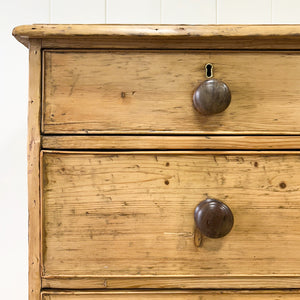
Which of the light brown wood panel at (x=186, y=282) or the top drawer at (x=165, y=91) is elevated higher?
the top drawer at (x=165, y=91)

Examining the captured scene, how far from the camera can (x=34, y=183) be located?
0.53 m

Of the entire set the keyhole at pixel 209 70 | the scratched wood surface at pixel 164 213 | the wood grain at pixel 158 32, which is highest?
the wood grain at pixel 158 32

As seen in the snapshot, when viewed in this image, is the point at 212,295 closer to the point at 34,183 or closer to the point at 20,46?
the point at 34,183

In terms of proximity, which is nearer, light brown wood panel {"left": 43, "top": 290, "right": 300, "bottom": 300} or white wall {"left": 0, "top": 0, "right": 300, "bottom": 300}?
light brown wood panel {"left": 43, "top": 290, "right": 300, "bottom": 300}

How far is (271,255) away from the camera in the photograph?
536 mm

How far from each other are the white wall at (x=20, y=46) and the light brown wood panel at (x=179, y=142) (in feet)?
1.72

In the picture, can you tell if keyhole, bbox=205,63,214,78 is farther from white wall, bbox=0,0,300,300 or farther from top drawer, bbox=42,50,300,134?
white wall, bbox=0,0,300,300

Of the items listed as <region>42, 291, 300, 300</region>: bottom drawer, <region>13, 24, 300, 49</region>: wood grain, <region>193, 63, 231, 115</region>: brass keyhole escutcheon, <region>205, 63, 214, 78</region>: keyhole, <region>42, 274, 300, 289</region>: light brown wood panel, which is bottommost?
<region>42, 291, 300, 300</region>: bottom drawer

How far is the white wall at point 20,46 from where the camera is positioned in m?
0.97

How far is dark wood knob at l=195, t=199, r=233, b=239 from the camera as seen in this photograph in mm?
499

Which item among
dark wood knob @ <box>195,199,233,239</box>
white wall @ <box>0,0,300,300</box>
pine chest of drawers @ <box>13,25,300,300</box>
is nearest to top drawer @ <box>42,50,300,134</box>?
pine chest of drawers @ <box>13,25,300,300</box>

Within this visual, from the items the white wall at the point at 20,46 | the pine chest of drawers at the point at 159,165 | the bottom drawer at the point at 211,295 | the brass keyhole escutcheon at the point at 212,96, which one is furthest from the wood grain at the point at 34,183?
the white wall at the point at 20,46

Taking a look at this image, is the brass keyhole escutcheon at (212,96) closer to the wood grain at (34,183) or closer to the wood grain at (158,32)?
the wood grain at (158,32)
